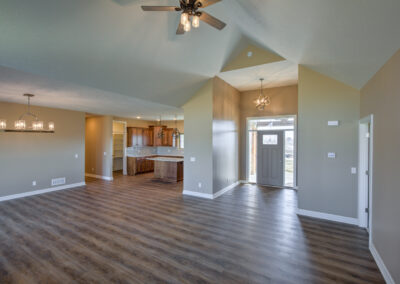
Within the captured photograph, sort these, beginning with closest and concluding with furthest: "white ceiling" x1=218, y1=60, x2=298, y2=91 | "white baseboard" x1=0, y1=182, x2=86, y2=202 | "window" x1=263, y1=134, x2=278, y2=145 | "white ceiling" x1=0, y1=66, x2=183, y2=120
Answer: "white ceiling" x1=0, y1=66, x2=183, y2=120 < "white ceiling" x1=218, y1=60, x2=298, y2=91 < "white baseboard" x1=0, y1=182, x2=86, y2=202 < "window" x1=263, y1=134, x2=278, y2=145

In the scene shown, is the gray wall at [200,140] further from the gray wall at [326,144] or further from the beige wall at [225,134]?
the gray wall at [326,144]

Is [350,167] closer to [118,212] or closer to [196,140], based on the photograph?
[196,140]

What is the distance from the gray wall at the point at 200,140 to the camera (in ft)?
17.4

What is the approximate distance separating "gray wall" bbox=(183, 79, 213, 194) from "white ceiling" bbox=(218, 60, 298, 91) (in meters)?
0.77

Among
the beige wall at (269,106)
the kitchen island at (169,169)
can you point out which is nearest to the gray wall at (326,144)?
the beige wall at (269,106)

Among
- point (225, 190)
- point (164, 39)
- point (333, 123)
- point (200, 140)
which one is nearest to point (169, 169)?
point (225, 190)

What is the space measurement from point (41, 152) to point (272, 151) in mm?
7458

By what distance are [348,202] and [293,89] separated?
3755 millimetres

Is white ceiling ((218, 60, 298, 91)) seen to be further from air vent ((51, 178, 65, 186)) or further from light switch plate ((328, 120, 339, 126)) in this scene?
air vent ((51, 178, 65, 186))

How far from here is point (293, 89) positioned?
245 inches

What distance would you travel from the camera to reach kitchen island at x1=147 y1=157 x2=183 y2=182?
24.4ft

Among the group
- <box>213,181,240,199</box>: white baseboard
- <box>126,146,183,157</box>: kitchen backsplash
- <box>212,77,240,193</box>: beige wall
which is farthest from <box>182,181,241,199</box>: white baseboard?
<box>126,146,183,157</box>: kitchen backsplash

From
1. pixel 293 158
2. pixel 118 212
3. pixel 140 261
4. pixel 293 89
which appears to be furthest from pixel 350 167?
pixel 118 212

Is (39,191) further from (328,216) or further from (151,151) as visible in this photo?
(328,216)
